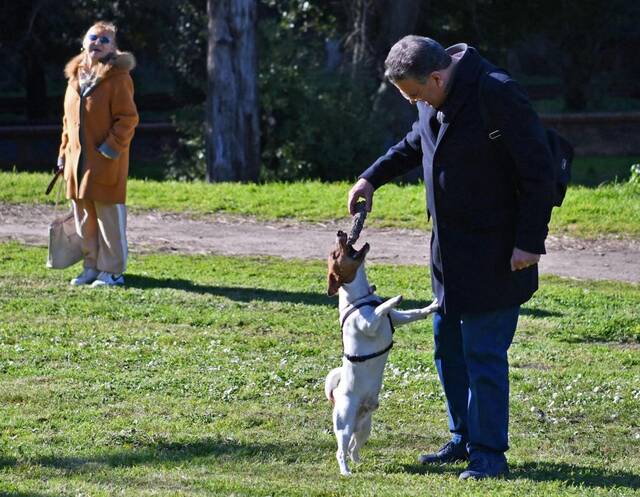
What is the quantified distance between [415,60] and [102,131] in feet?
18.1

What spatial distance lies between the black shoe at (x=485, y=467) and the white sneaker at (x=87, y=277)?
225 inches

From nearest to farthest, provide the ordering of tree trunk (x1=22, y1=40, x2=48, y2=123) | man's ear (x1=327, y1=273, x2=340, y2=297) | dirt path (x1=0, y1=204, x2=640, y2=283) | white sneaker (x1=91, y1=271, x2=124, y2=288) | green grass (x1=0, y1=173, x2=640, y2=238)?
man's ear (x1=327, y1=273, x2=340, y2=297) < white sneaker (x1=91, y1=271, x2=124, y2=288) < dirt path (x1=0, y1=204, x2=640, y2=283) < green grass (x1=0, y1=173, x2=640, y2=238) < tree trunk (x1=22, y1=40, x2=48, y2=123)

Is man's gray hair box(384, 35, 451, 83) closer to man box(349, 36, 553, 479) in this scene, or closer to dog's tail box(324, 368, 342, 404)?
man box(349, 36, 553, 479)

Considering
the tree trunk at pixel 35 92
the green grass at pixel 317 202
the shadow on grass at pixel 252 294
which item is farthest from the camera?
the tree trunk at pixel 35 92

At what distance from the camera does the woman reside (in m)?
9.84

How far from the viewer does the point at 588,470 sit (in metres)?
5.54

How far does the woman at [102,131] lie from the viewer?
9.84 m

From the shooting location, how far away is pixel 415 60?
4.93 m

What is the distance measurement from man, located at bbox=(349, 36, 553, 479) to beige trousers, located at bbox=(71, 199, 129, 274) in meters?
5.19

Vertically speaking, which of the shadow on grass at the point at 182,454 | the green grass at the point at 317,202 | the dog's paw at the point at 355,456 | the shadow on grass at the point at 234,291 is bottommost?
the shadow on grass at the point at 182,454

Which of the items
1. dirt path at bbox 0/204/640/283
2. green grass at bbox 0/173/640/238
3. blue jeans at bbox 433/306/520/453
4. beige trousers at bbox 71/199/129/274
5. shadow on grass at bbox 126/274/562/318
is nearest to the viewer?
blue jeans at bbox 433/306/520/453

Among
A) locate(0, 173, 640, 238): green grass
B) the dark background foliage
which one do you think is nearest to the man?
locate(0, 173, 640, 238): green grass

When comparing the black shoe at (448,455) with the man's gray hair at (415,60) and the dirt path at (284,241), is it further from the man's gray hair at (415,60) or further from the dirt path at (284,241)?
the dirt path at (284,241)

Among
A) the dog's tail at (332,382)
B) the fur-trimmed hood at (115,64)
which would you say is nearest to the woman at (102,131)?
the fur-trimmed hood at (115,64)
